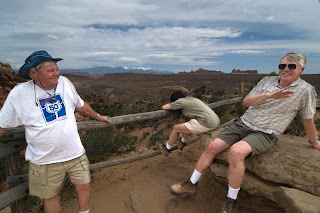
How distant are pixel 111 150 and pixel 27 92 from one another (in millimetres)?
3801

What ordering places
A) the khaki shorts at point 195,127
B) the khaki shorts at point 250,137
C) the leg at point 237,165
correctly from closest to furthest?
the leg at point 237,165 < the khaki shorts at point 250,137 < the khaki shorts at point 195,127

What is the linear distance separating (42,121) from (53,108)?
15 centimetres

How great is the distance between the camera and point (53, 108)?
2.16 m

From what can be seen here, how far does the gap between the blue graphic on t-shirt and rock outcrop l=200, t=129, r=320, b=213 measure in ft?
6.10

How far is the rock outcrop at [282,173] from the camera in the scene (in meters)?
2.08

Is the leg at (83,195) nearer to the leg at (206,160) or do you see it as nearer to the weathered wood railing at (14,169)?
the weathered wood railing at (14,169)

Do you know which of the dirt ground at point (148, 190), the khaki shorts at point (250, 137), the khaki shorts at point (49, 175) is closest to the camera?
the khaki shorts at point (49, 175)

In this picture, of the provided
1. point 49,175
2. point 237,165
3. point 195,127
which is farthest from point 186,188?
point 49,175

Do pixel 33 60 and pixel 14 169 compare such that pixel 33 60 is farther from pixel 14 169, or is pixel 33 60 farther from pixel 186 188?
pixel 186 188

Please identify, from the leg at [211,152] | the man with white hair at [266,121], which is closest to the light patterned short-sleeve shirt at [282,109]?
the man with white hair at [266,121]

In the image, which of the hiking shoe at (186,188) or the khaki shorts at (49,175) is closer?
the khaki shorts at (49,175)

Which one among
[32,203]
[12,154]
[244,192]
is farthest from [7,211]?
[244,192]

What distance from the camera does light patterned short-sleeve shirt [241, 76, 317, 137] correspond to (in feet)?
8.27

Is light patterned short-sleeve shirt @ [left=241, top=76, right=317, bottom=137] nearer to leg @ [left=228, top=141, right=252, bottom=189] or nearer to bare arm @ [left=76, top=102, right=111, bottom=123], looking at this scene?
leg @ [left=228, top=141, right=252, bottom=189]
